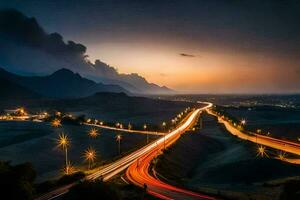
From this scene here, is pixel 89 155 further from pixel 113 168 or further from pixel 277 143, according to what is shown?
pixel 277 143

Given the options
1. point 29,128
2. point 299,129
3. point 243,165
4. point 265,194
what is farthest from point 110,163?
point 299,129

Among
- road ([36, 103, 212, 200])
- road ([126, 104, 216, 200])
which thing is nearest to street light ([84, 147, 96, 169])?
road ([36, 103, 212, 200])

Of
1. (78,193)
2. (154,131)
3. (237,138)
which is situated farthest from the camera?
(154,131)

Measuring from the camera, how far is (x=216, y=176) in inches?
2707

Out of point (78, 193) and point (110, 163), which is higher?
point (78, 193)

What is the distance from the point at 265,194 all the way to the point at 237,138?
78.5 metres

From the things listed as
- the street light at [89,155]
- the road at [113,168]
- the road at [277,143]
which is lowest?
the street light at [89,155]

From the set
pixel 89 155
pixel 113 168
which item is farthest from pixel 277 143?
pixel 113 168

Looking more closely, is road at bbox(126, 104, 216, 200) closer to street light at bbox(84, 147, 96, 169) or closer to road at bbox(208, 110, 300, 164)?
street light at bbox(84, 147, 96, 169)

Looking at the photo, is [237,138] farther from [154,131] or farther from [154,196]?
[154,196]

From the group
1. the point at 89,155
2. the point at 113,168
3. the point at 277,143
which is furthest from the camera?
the point at 277,143

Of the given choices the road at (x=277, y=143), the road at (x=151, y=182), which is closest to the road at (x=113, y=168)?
the road at (x=151, y=182)

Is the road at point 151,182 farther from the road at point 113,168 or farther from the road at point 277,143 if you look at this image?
the road at point 277,143

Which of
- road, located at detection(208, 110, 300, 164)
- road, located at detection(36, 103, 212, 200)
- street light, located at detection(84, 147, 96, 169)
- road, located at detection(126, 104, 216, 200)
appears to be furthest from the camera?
road, located at detection(208, 110, 300, 164)
